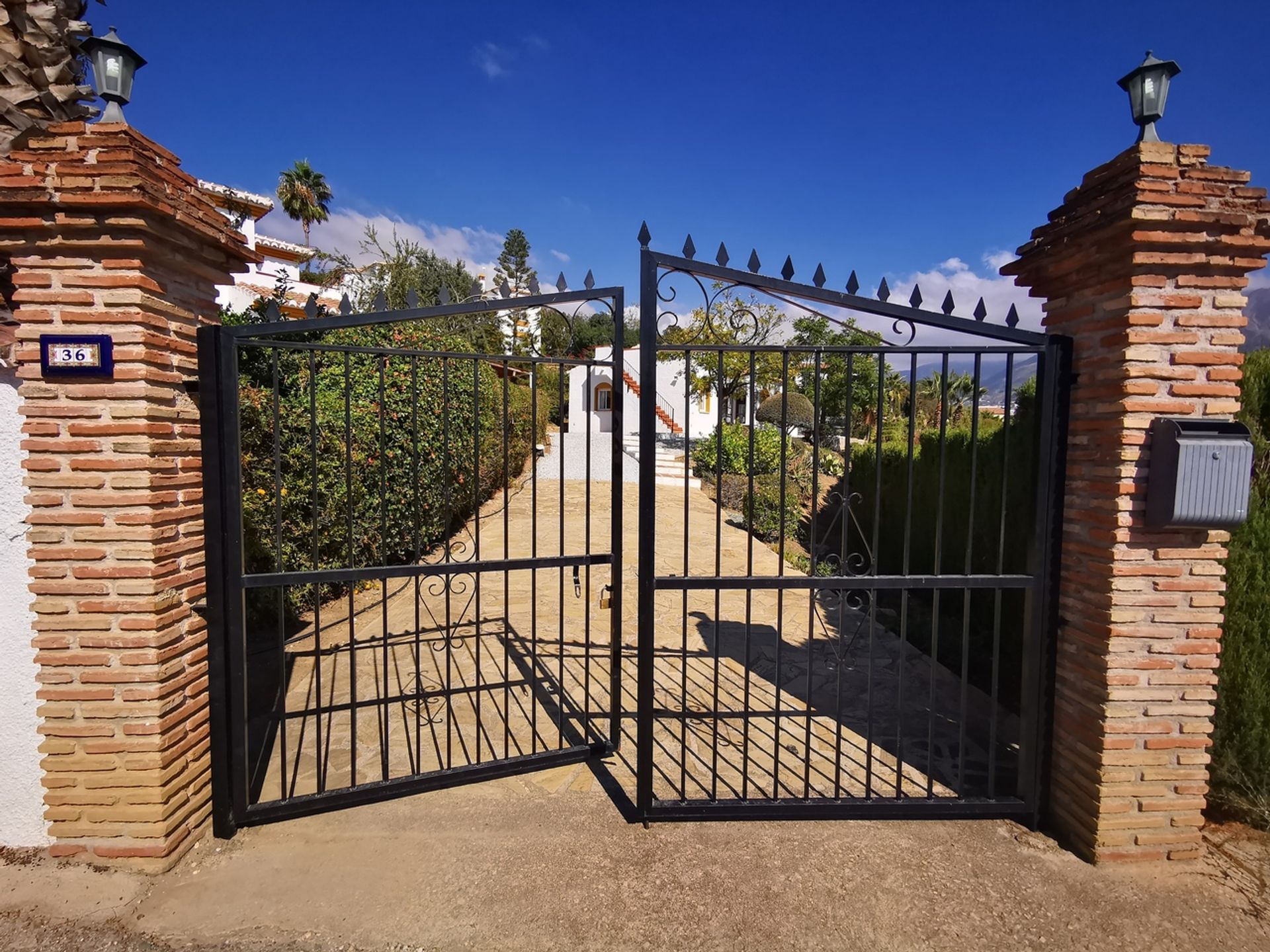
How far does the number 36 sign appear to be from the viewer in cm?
247

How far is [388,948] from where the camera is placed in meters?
2.34

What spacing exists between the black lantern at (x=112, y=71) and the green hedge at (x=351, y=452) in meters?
1.94

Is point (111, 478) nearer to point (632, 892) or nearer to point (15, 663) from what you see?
point (15, 663)

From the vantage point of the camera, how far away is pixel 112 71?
2.55m

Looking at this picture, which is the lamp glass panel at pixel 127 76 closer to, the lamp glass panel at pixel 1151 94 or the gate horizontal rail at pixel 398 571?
the gate horizontal rail at pixel 398 571

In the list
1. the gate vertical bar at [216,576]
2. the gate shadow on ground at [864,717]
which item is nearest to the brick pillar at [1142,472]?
the gate shadow on ground at [864,717]

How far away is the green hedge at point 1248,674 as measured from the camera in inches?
113

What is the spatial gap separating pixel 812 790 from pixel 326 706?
3.37 m

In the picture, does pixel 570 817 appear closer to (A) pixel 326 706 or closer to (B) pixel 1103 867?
(A) pixel 326 706

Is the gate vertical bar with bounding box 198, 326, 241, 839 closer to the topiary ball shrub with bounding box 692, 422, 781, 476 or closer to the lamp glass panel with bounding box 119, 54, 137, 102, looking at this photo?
the lamp glass panel with bounding box 119, 54, 137, 102

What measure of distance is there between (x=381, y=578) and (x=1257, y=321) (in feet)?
16.8

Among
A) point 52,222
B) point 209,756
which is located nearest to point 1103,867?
point 209,756

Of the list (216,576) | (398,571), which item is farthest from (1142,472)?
(216,576)

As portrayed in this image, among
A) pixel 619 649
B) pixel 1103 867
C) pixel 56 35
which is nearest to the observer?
pixel 1103 867
